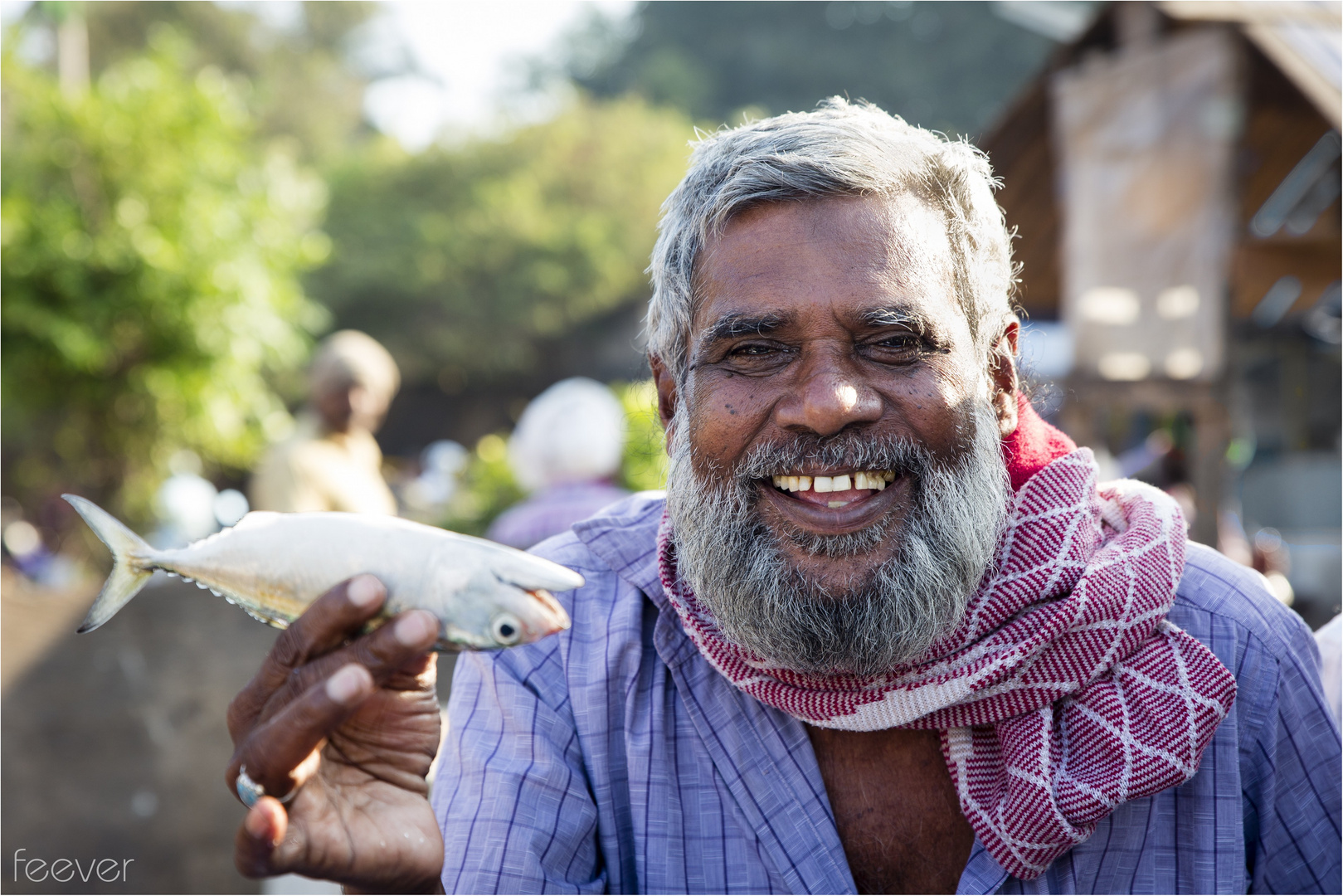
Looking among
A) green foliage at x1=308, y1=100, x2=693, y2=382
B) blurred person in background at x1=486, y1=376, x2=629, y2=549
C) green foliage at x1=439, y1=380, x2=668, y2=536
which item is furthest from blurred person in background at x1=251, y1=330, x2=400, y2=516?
green foliage at x1=308, y1=100, x2=693, y2=382

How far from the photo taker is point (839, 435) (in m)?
1.68

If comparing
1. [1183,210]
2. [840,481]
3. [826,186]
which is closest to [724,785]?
[840,481]

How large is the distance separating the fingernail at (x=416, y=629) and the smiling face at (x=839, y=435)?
67 centimetres

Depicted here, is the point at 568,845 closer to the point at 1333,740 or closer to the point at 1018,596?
the point at 1018,596

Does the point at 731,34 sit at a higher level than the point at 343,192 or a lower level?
higher

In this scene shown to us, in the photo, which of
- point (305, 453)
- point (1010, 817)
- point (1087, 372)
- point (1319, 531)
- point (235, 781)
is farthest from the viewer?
point (1319, 531)

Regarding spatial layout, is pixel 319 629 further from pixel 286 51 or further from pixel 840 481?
pixel 286 51

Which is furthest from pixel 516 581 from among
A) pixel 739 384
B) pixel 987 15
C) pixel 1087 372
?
pixel 987 15

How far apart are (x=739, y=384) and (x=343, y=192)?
75.6ft

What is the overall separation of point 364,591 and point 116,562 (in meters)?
0.32

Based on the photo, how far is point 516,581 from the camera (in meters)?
1.29

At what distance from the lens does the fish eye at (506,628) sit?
1.28 metres

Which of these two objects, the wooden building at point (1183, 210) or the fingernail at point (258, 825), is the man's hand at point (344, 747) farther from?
the wooden building at point (1183, 210)

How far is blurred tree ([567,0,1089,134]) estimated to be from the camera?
29.6 meters
